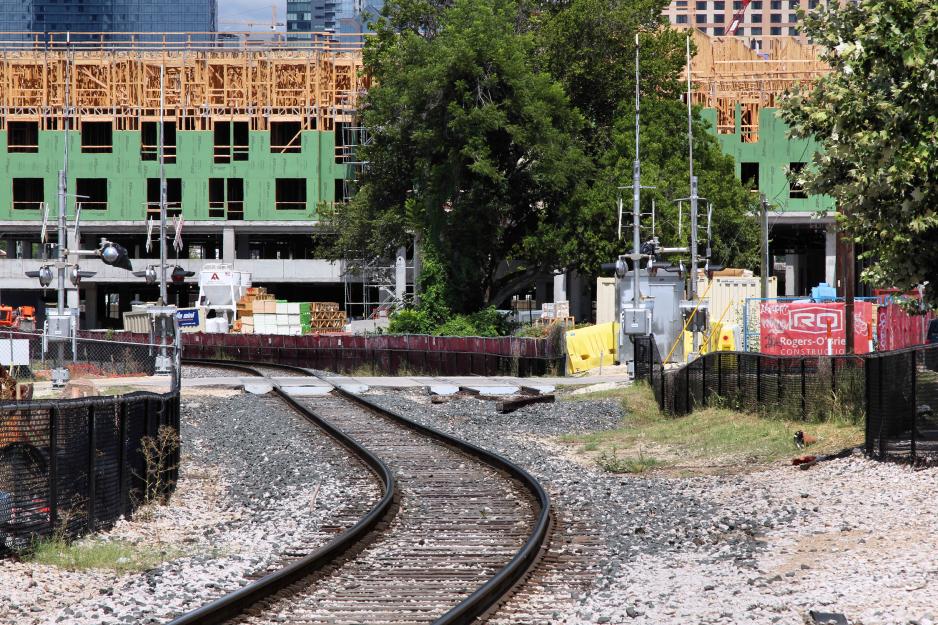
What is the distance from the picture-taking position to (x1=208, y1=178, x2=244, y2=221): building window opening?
89.9 m

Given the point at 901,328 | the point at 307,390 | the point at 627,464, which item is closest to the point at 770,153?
the point at 901,328

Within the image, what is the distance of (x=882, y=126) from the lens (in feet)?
61.2

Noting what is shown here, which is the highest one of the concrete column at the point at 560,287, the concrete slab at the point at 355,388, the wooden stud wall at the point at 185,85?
the wooden stud wall at the point at 185,85

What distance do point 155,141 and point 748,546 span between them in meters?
83.1

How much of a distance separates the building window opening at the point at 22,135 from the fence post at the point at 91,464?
8280 centimetres

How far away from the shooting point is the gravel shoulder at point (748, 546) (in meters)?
9.43

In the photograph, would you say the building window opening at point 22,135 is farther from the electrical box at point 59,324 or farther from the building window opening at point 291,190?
the electrical box at point 59,324

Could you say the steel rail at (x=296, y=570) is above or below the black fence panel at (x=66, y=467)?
below

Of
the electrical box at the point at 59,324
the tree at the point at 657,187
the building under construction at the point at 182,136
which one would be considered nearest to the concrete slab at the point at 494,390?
the electrical box at the point at 59,324

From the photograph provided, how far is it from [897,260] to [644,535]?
8640 mm

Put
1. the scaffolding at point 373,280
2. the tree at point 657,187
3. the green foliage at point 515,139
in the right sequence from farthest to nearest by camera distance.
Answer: the scaffolding at point 373,280 → the tree at point 657,187 → the green foliage at point 515,139

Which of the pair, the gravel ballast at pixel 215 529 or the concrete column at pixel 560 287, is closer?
the gravel ballast at pixel 215 529

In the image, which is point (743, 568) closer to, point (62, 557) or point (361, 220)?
point (62, 557)

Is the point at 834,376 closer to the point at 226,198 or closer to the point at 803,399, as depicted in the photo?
the point at 803,399
